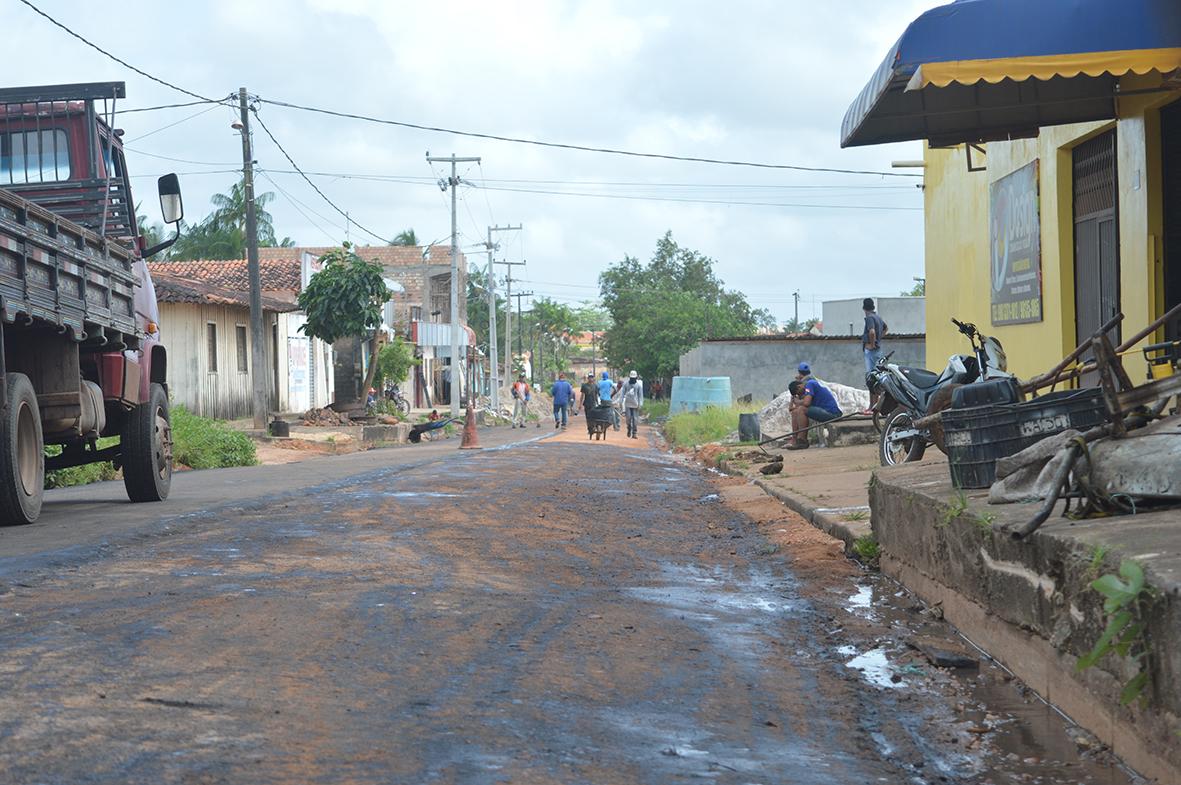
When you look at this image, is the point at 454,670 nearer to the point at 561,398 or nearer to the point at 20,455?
the point at 20,455

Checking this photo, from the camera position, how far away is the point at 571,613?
6.33 metres

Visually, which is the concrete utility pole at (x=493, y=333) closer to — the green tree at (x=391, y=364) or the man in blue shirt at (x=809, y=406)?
the green tree at (x=391, y=364)

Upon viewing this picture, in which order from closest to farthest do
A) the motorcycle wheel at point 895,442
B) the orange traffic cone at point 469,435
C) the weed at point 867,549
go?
1. the weed at point 867,549
2. the motorcycle wheel at point 895,442
3. the orange traffic cone at point 469,435

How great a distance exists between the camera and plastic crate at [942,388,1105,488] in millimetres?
6809

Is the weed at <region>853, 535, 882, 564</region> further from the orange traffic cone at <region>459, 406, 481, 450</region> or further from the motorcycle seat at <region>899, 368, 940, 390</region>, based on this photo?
the orange traffic cone at <region>459, 406, 481, 450</region>

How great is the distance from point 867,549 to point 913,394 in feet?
14.0

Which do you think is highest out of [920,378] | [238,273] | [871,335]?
[238,273]

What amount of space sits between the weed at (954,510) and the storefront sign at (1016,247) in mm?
7804

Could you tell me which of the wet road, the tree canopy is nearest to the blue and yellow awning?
the wet road

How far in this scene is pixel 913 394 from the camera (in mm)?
12742

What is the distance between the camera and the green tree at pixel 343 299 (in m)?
36.3

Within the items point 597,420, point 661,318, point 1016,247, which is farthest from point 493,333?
point 1016,247

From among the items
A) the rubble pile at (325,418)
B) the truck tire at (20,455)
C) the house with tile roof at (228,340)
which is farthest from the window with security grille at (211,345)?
the truck tire at (20,455)

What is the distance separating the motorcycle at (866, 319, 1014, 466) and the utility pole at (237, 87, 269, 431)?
18.5 metres
